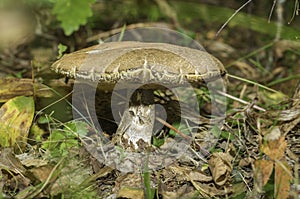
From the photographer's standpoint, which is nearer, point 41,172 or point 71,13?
point 71,13

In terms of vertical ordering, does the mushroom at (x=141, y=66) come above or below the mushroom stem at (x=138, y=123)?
above

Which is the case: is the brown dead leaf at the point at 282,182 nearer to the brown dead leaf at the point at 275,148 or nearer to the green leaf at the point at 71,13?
the brown dead leaf at the point at 275,148

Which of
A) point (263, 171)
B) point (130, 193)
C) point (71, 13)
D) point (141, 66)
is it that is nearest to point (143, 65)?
point (141, 66)

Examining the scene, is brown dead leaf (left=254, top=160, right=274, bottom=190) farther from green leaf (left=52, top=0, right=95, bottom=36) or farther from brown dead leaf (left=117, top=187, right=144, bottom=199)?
green leaf (left=52, top=0, right=95, bottom=36)

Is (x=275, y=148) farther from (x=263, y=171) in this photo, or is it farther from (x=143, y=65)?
(x=143, y=65)

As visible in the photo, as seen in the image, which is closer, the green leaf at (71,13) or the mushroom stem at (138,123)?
the green leaf at (71,13)

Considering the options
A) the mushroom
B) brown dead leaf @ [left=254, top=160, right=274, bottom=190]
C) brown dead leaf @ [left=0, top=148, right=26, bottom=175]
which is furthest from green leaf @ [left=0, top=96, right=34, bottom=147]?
brown dead leaf @ [left=254, top=160, right=274, bottom=190]

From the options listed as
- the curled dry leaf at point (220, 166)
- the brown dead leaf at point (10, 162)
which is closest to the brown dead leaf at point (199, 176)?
the curled dry leaf at point (220, 166)
